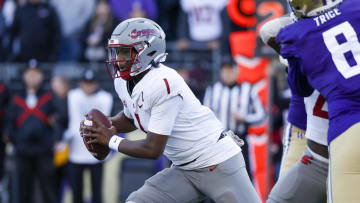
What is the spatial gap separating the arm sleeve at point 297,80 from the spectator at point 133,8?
20.0 ft

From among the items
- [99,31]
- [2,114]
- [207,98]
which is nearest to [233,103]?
[207,98]

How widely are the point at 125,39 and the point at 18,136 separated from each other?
517 cm

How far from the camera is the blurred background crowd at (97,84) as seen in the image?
9.78 m

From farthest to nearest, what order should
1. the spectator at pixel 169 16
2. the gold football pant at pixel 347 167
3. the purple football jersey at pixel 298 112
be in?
1. the spectator at pixel 169 16
2. the purple football jersey at pixel 298 112
3. the gold football pant at pixel 347 167

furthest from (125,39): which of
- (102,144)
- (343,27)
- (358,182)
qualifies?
(358,182)

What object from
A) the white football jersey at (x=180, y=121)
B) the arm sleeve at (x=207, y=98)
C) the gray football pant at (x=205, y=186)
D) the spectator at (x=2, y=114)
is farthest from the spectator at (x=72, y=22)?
the gray football pant at (x=205, y=186)

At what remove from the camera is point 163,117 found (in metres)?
5.09

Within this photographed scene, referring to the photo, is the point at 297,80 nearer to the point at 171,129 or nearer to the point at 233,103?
the point at 171,129

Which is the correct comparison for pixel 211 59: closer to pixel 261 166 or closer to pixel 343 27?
pixel 261 166

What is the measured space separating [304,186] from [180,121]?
3.33 ft

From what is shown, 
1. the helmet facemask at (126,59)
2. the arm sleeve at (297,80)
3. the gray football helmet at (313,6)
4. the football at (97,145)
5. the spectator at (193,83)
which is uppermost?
the gray football helmet at (313,6)

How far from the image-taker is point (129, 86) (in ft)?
17.6

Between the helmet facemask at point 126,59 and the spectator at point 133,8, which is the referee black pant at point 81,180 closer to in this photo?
the spectator at point 133,8

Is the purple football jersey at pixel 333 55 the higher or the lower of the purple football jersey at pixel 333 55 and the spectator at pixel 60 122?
the higher
